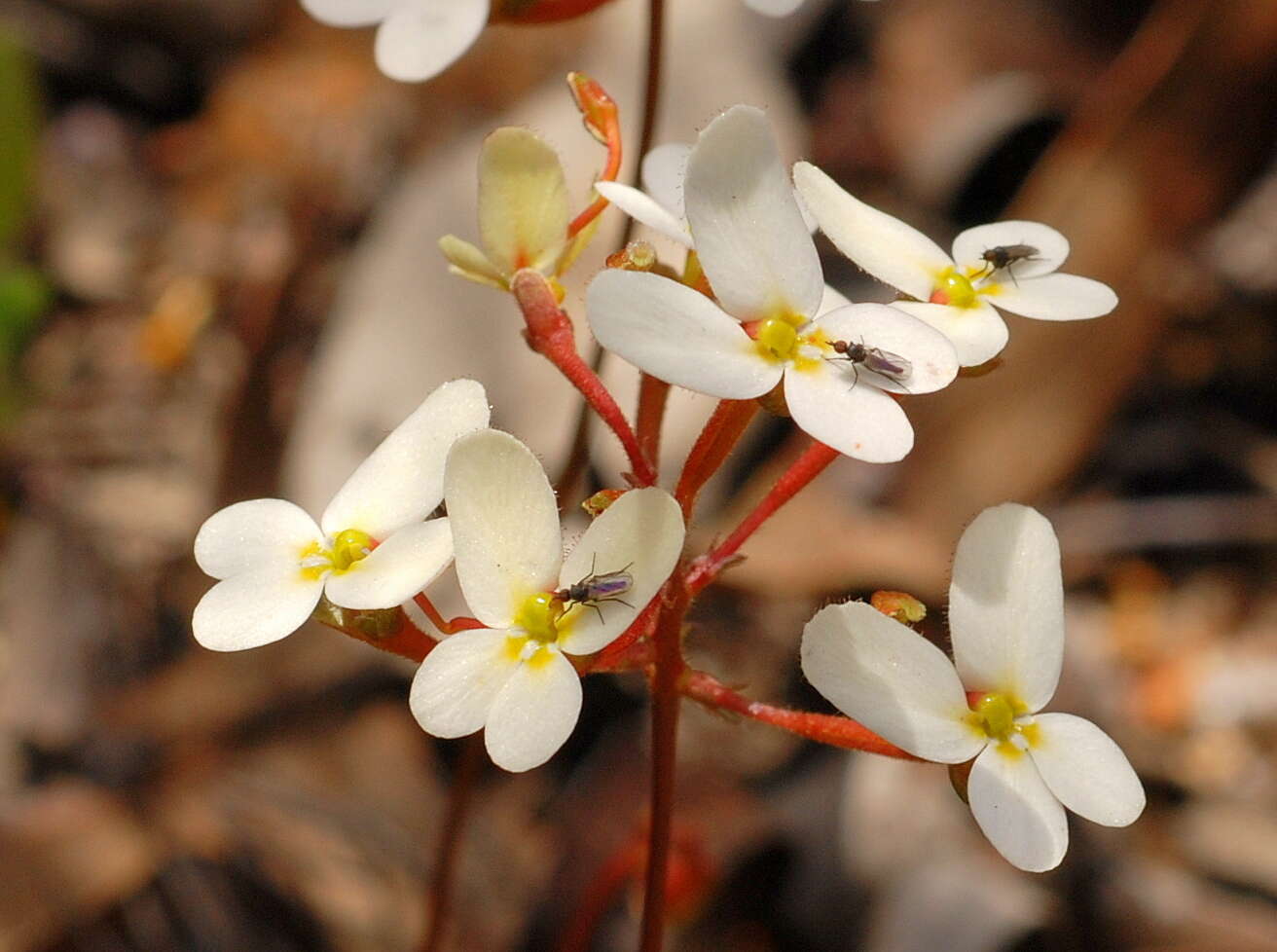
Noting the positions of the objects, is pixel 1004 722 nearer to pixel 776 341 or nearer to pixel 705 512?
pixel 776 341

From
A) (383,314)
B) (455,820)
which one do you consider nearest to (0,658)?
(383,314)

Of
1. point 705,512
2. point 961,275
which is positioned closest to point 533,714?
point 961,275

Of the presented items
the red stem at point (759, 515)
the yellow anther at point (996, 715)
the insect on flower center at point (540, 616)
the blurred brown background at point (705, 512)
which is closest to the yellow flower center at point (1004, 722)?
the yellow anther at point (996, 715)

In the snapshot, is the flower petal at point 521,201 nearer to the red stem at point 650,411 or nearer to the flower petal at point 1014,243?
the red stem at point 650,411

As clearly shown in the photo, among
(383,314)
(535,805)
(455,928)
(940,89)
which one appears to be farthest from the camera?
(940,89)

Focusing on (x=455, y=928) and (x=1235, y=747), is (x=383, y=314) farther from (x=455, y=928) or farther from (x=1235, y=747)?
(x=1235, y=747)

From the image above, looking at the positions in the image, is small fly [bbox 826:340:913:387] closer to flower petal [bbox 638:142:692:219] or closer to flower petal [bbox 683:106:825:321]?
flower petal [bbox 683:106:825:321]
